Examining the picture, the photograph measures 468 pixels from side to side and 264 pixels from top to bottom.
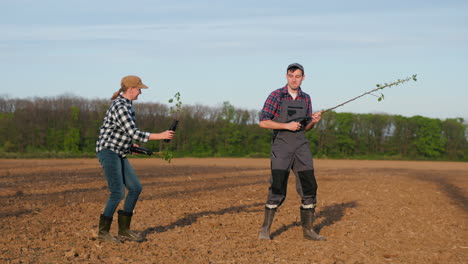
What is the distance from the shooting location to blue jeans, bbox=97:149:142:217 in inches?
228

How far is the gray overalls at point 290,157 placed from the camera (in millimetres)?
6355

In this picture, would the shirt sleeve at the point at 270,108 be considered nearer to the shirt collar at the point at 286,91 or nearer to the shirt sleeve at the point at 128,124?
the shirt collar at the point at 286,91

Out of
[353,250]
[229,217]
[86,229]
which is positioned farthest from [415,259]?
[86,229]

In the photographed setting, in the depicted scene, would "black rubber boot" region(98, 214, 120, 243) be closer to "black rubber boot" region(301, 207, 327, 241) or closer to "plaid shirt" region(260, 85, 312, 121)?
"plaid shirt" region(260, 85, 312, 121)

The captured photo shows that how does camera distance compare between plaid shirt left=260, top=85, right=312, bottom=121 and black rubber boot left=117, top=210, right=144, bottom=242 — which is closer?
black rubber boot left=117, top=210, right=144, bottom=242

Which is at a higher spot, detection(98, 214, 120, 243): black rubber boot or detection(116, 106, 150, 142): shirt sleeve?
detection(116, 106, 150, 142): shirt sleeve

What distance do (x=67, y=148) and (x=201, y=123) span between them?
10.0 m

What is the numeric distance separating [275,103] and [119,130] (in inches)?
74.7

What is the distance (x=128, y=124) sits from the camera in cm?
574

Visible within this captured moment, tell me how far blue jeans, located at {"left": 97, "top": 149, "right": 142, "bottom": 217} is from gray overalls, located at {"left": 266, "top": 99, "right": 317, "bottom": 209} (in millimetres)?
1662

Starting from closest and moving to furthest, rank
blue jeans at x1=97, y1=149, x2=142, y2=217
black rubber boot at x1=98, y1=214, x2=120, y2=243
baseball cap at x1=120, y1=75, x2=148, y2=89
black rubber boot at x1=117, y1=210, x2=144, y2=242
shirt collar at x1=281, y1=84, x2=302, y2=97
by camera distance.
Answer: blue jeans at x1=97, y1=149, x2=142, y2=217, baseball cap at x1=120, y1=75, x2=148, y2=89, black rubber boot at x1=98, y1=214, x2=120, y2=243, black rubber boot at x1=117, y1=210, x2=144, y2=242, shirt collar at x1=281, y1=84, x2=302, y2=97

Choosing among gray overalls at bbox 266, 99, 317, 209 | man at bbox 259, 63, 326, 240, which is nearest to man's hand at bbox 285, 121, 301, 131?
man at bbox 259, 63, 326, 240

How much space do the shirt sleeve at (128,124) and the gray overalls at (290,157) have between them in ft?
5.40

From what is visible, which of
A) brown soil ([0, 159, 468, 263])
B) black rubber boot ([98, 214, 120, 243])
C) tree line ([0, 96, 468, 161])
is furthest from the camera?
tree line ([0, 96, 468, 161])
